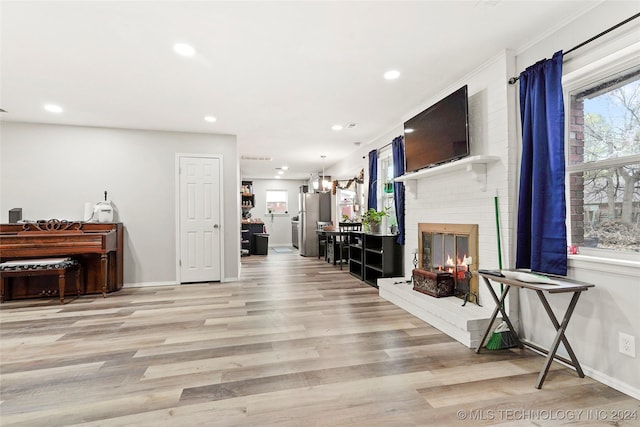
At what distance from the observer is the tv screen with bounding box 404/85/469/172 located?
2996mm

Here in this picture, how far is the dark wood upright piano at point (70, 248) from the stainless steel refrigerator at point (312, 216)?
4.71 m

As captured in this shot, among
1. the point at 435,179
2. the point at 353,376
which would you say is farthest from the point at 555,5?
the point at 353,376

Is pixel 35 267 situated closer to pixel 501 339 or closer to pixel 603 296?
pixel 501 339

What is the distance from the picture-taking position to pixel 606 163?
2.14 meters

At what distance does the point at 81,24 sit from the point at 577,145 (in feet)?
12.6

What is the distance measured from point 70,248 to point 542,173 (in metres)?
5.37

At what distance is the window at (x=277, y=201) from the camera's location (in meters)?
11.3

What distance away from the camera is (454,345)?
104 inches

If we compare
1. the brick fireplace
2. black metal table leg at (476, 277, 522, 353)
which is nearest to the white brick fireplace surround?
the brick fireplace

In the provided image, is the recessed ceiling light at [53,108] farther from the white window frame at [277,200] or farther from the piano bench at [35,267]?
the white window frame at [277,200]

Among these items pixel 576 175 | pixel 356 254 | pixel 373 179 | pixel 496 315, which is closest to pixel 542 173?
pixel 576 175

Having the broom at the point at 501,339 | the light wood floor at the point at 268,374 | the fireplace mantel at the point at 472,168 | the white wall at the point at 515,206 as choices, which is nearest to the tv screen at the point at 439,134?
the fireplace mantel at the point at 472,168

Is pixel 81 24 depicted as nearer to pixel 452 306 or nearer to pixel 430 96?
pixel 430 96

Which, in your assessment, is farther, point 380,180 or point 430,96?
point 380,180
